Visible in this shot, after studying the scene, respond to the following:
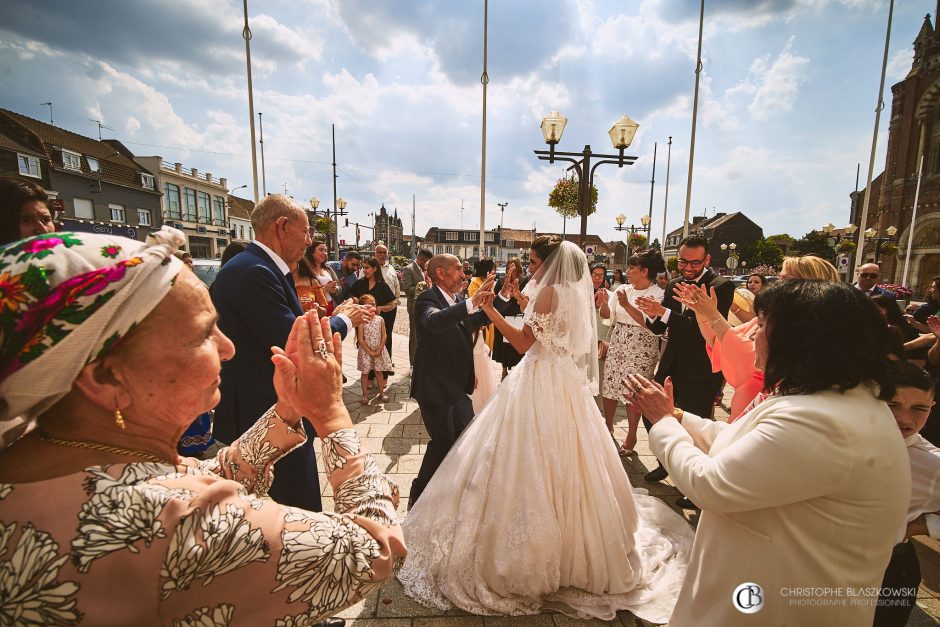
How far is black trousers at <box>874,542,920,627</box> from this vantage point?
1.97 m

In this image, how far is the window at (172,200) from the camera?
3366 centimetres

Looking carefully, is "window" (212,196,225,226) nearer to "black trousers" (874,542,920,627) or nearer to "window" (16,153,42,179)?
"window" (16,153,42,179)

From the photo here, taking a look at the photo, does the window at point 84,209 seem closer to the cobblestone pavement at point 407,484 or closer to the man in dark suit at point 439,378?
the cobblestone pavement at point 407,484

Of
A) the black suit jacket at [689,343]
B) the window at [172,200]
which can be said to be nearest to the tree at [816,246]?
the black suit jacket at [689,343]

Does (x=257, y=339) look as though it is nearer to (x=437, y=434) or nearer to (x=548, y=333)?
(x=437, y=434)

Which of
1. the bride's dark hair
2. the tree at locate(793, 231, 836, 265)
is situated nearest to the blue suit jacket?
Answer: the bride's dark hair

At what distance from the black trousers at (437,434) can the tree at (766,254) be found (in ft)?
183

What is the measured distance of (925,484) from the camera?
2.13 metres

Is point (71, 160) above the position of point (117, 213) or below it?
above

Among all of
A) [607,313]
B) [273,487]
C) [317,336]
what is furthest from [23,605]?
[607,313]

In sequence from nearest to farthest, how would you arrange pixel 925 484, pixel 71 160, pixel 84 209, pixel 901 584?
pixel 901 584 → pixel 925 484 → pixel 71 160 → pixel 84 209

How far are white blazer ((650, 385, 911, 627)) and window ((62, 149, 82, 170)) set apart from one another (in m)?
37.0

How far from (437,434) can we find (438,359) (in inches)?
23.8

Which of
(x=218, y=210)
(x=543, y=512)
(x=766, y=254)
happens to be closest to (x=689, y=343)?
(x=543, y=512)
